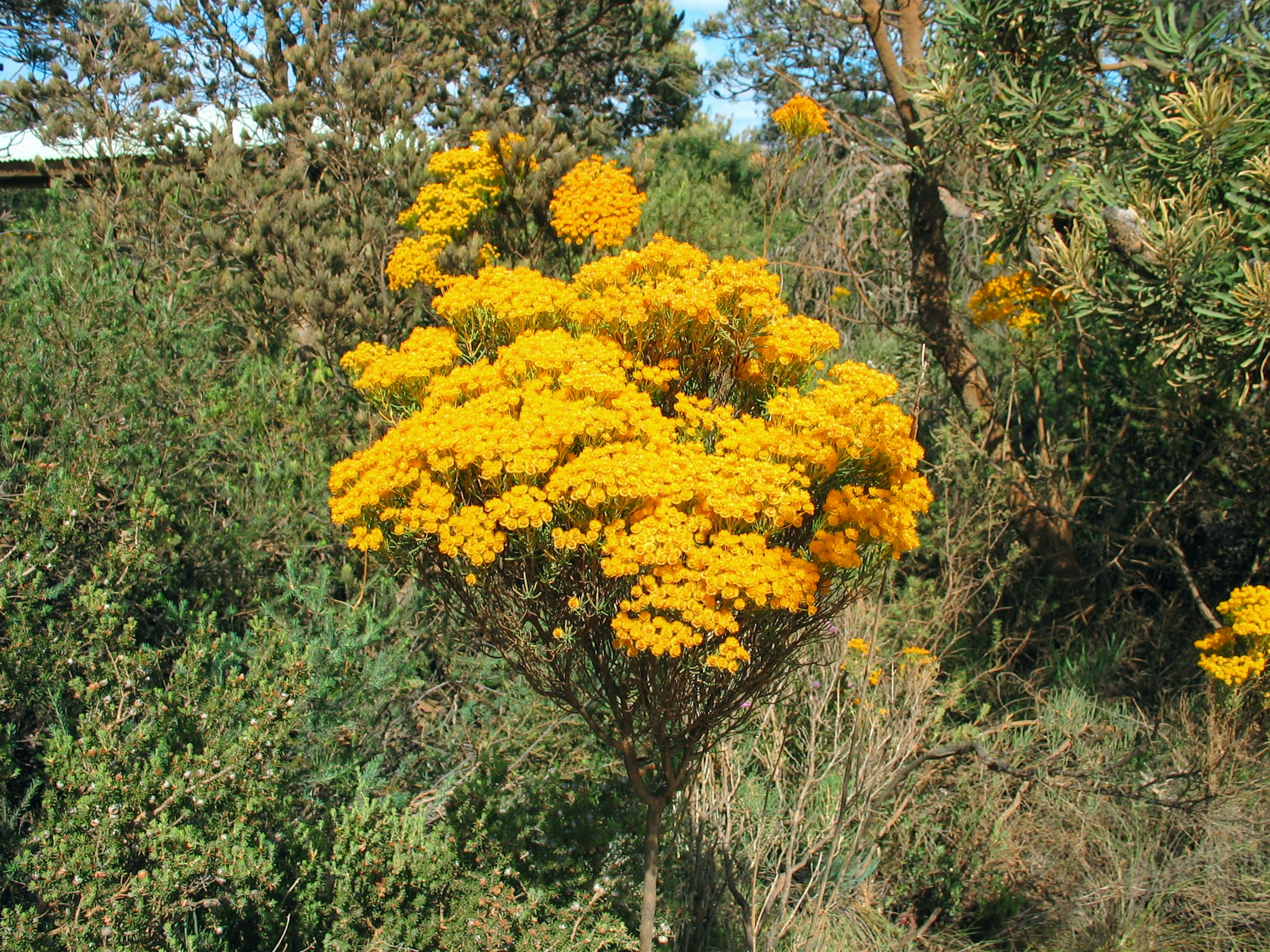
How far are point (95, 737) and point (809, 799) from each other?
2761mm

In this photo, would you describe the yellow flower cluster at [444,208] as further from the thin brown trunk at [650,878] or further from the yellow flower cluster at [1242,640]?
the yellow flower cluster at [1242,640]

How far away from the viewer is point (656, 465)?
1.71m

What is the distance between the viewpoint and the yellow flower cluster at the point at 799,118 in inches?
158

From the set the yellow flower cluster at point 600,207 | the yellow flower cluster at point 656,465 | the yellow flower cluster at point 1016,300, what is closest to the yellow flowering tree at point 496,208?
the yellow flower cluster at point 600,207

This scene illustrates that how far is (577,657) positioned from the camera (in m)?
2.07

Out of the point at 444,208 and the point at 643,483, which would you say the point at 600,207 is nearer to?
the point at 444,208

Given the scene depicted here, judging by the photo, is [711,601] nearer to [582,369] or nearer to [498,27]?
[582,369]

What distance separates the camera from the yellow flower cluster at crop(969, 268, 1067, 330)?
4652 mm

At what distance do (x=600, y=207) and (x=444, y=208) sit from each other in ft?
2.89

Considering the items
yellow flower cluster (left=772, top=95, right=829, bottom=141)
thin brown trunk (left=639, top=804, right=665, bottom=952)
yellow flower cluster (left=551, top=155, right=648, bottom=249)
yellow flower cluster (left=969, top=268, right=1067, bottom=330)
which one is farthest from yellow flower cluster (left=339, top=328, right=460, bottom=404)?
yellow flower cluster (left=969, top=268, right=1067, bottom=330)

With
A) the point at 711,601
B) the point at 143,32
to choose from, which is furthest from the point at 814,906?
the point at 143,32

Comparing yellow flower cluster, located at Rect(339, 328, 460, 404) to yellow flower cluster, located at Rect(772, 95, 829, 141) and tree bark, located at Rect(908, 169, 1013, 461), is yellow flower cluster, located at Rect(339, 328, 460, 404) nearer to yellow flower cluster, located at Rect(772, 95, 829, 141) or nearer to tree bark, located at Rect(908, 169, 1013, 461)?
yellow flower cluster, located at Rect(772, 95, 829, 141)

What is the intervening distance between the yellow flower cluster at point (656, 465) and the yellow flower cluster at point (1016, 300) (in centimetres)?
305

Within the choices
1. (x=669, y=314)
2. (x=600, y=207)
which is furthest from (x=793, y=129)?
(x=669, y=314)
